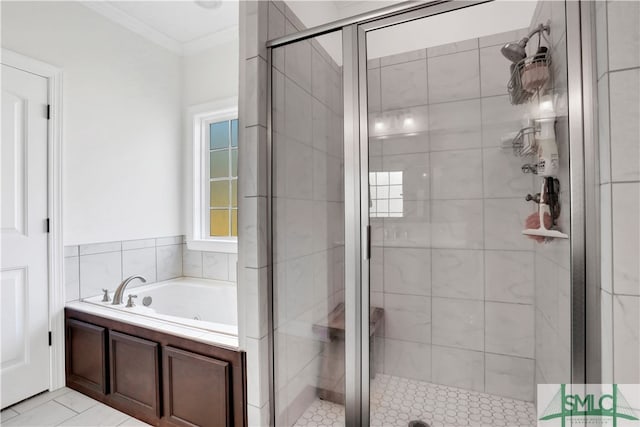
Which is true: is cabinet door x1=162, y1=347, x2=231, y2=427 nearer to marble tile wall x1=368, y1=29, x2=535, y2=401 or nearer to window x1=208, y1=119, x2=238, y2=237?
marble tile wall x1=368, y1=29, x2=535, y2=401

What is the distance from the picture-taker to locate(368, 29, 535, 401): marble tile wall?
52.8 inches

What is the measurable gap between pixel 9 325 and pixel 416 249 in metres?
2.38

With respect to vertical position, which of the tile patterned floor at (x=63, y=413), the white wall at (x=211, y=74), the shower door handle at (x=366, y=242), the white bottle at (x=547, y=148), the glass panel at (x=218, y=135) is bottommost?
the tile patterned floor at (x=63, y=413)

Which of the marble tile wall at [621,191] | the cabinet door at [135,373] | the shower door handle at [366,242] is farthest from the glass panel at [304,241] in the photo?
the marble tile wall at [621,191]

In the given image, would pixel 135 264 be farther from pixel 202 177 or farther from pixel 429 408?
pixel 429 408

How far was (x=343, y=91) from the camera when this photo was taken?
138 centimetres

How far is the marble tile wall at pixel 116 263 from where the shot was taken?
2195 millimetres

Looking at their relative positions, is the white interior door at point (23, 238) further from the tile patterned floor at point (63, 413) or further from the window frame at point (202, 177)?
the window frame at point (202, 177)

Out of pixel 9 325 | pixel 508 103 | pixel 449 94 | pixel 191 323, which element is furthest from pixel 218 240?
pixel 508 103

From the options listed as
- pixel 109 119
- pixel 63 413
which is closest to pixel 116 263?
pixel 63 413

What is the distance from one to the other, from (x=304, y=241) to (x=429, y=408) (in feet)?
3.05

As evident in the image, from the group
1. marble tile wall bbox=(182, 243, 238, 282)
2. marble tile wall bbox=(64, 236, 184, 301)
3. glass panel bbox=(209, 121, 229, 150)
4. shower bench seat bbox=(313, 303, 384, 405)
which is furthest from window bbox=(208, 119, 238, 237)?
shower bench seat bbox=(313, 303, 384, 405)

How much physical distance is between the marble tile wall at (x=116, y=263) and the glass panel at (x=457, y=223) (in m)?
2.05

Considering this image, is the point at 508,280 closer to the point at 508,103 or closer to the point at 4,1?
the point at 508,103
